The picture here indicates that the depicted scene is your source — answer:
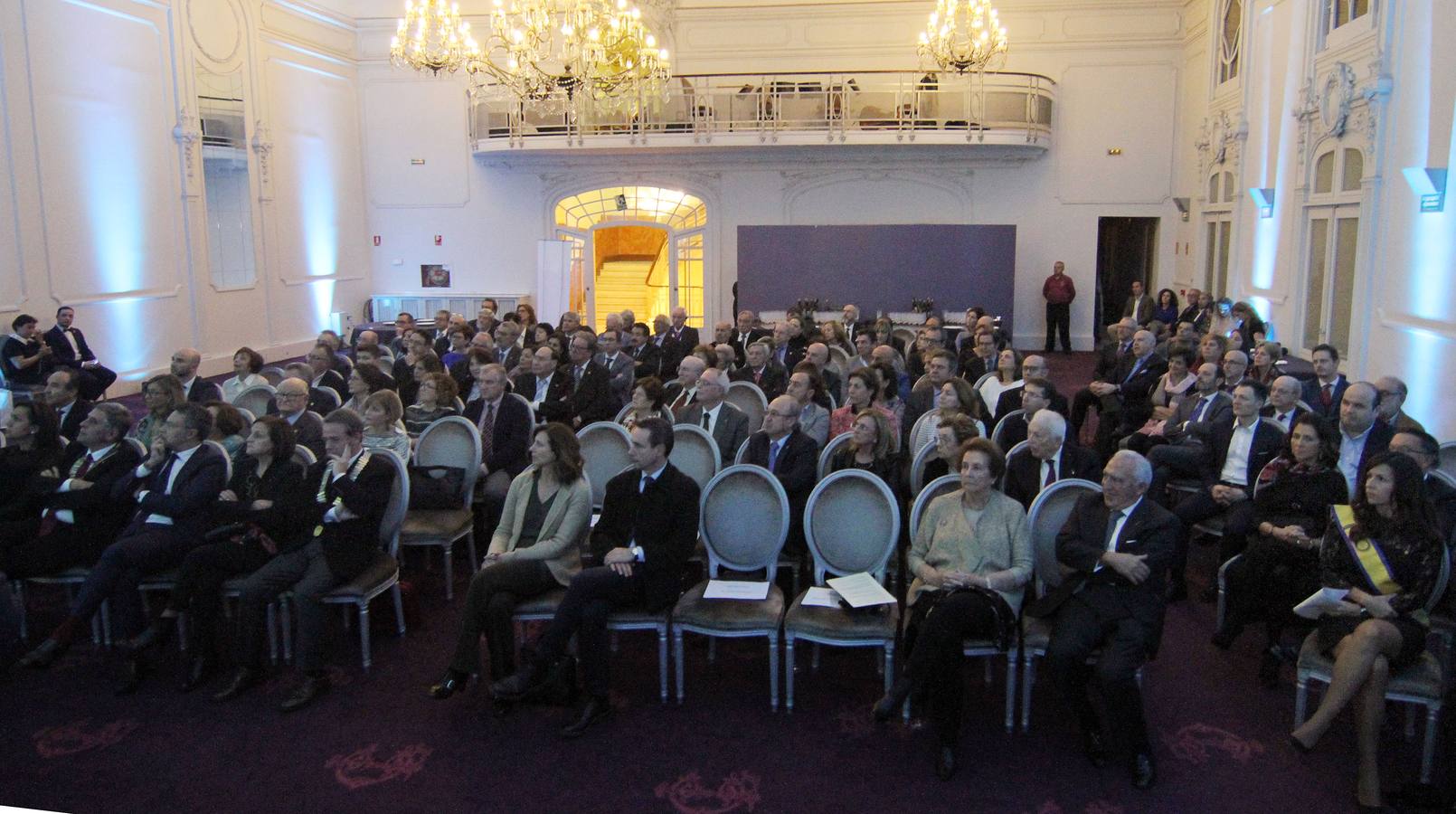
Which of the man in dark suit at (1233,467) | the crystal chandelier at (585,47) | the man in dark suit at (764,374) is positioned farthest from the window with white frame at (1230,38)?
the man in dark suit at (1233,467)

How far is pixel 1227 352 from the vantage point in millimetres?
6957

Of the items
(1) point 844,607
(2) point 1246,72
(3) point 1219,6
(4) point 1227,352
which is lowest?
(1) point 844,607

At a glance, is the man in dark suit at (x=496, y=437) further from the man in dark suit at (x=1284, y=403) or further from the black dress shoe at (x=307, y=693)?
the man in dark suit at (x=1284, y=403)

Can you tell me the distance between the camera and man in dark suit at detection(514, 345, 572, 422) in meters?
7.55

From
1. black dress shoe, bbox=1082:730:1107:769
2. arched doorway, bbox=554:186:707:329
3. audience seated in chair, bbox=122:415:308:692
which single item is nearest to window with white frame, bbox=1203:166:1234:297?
arched doorway, bbox=554:186:707:329

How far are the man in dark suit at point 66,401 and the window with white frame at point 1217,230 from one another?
12.6m

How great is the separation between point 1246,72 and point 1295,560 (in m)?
9.90

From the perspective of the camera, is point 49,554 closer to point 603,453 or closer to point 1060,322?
point 603,453

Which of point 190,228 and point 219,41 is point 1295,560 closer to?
point 190,228

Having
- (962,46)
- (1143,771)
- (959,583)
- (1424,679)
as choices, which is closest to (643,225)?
(962,46)

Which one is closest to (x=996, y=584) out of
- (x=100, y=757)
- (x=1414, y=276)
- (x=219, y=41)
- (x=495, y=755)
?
(x=495, y=755)

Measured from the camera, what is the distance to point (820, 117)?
15781 millimetres

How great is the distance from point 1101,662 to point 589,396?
4.52 meters

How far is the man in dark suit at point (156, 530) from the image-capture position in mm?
4785
